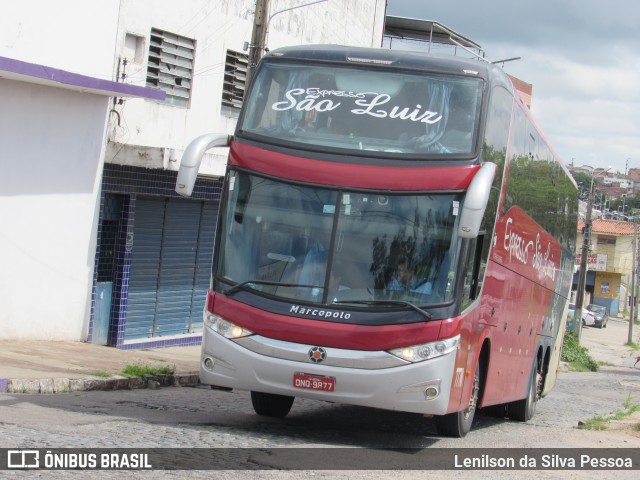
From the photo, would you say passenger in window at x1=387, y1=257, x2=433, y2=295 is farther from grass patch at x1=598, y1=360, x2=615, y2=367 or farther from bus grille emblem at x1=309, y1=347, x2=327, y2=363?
grass patch at x1=598, y1=360, x2=615, y2=367

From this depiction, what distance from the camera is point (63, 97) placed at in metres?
16.7

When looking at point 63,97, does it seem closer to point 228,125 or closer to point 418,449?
point 228,125

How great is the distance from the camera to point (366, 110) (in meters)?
10.3

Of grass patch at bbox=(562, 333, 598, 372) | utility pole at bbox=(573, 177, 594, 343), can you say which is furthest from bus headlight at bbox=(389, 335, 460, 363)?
utility pole at bbox=(573, 177, 594, 343)

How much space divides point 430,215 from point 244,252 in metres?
1.84

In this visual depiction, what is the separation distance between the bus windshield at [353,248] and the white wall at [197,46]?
808 cm

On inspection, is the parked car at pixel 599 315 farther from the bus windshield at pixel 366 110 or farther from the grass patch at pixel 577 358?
the bus windshield at pixel 366 110

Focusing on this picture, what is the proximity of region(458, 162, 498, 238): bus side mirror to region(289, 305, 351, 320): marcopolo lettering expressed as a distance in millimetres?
1318

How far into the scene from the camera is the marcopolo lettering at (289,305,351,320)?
385 inches

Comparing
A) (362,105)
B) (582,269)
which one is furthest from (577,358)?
(362,105)

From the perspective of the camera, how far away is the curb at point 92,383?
12.0 meters

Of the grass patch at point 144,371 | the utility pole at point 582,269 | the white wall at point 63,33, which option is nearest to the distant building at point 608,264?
the utility pole at point 582,269

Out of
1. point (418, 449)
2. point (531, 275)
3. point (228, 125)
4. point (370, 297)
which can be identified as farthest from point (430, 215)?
point (228, 125)

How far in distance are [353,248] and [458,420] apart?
239 cm
